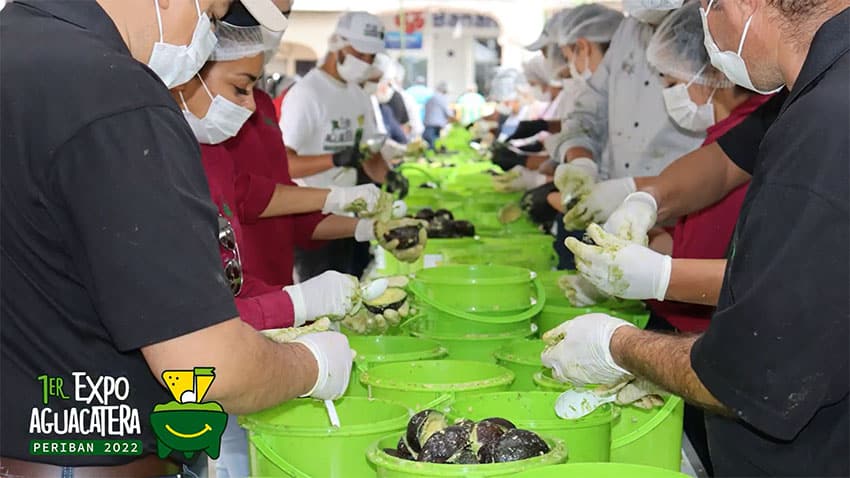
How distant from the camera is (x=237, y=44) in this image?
2477 millimetres

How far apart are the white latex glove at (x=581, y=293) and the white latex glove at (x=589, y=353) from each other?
863 millimetres

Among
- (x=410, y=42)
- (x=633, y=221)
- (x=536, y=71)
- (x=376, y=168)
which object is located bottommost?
(x=410, y=42)

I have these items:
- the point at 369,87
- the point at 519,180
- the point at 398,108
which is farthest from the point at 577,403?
the point at 398,108

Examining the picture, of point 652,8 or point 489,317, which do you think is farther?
point 652,8

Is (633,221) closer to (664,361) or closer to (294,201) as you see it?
(664,361)

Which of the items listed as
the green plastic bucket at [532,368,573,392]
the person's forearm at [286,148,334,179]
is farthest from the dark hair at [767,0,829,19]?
the person's forearm at [286,148,334,179]

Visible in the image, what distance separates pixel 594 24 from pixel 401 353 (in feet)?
10.5

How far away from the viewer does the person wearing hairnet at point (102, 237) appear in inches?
49.9

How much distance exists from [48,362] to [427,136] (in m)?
15.3

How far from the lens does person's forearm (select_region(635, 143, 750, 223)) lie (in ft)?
9.27

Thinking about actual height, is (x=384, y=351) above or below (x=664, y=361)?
below

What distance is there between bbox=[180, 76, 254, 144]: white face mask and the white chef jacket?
6.31ft

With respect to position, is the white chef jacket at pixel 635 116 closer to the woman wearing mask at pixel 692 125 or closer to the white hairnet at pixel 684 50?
the woman wearing mask at pixel 692 125

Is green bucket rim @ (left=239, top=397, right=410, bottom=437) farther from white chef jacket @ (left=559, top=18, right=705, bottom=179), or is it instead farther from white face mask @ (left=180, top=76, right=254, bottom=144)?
white chef jacket @ (left=559, top=18, right=705, bottom=179)
